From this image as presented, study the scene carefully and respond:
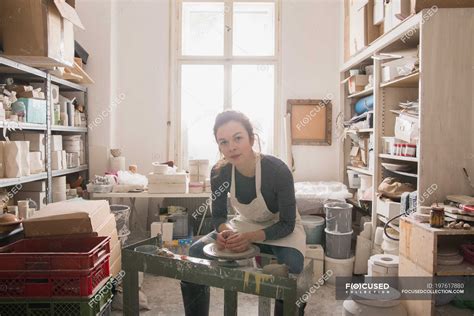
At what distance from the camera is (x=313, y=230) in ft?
10.5

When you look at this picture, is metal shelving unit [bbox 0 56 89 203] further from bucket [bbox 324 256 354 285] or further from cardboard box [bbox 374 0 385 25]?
cardboard box [bbox 374 0 385 25]

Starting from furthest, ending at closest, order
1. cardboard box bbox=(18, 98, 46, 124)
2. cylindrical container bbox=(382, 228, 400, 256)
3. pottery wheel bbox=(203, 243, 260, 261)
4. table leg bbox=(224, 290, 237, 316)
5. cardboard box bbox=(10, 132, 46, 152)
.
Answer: cardboard box bbox=(10, 132, 46, 152), cardboard box bbox=(18, 98, 46, 124), cylindrical container bbox=(382, 228, 400, 256), pottery wheel bbox=(203, 243, 260, 261), table leg bbox=(224, 290, 237, 316)

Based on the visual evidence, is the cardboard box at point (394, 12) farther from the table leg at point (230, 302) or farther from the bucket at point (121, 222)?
the bucket at point (121, 222)

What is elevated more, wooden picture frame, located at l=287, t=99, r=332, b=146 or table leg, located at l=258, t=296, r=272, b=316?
wooden picture frame, located at l=287, t=99, r=332, b=146

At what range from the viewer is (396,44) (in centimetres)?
290

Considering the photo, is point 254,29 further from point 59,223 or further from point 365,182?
point 59,223

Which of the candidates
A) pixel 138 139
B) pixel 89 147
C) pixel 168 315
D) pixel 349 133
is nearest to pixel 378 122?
pixel 349 133

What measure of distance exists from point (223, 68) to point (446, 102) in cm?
246

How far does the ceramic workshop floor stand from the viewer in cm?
249

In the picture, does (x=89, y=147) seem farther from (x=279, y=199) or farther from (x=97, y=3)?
(x=279, y=199)

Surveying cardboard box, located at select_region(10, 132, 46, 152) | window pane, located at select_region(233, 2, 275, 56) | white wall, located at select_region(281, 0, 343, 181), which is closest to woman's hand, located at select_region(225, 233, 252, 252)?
cardboard box, located at select_region(10, 132, 46, 152)

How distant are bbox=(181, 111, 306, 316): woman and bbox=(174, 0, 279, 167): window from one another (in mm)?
2068

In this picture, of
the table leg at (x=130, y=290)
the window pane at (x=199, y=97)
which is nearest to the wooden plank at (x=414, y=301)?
the table leg at (x=130, y=290)

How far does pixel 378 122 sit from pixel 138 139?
249 centimetres
